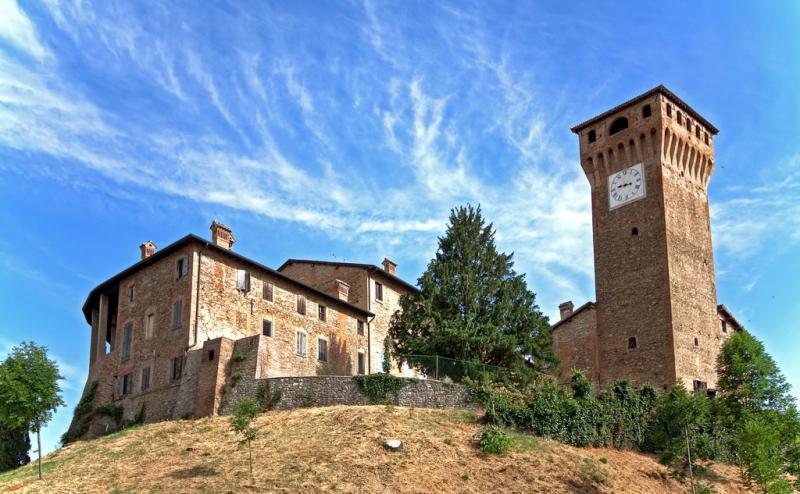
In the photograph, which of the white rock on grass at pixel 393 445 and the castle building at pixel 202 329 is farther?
the castle building at pixel 202 329

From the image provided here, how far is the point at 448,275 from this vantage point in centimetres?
4616

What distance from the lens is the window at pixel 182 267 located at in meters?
42.9

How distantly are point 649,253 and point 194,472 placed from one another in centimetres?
2745

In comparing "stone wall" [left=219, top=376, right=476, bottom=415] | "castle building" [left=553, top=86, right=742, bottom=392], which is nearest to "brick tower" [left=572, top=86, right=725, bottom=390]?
"castle building" [left=553, top=86, right=742, bottom=392]

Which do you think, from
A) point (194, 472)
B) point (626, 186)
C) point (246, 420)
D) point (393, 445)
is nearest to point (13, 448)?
point (194, 472)

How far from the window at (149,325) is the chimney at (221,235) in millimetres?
4967

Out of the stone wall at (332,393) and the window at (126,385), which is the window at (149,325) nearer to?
the window at (126,385)

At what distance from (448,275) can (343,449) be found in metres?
15.6

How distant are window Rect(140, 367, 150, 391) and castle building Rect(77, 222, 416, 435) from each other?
5cm

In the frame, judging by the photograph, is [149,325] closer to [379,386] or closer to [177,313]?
[177,313]

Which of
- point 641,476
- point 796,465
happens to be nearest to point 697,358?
point 796,465

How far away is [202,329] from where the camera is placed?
138ft

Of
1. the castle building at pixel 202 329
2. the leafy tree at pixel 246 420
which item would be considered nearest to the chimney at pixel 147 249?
the castle building at pixel 202 329

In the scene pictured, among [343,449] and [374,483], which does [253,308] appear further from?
[374,483]
